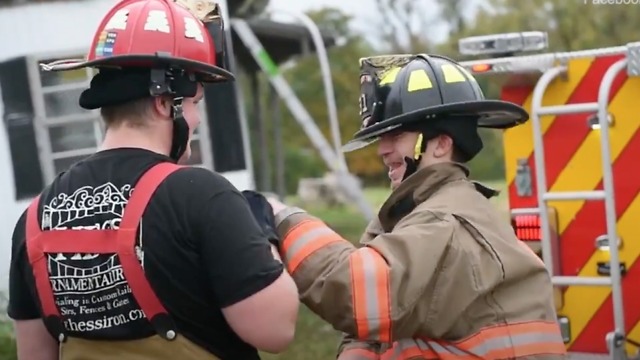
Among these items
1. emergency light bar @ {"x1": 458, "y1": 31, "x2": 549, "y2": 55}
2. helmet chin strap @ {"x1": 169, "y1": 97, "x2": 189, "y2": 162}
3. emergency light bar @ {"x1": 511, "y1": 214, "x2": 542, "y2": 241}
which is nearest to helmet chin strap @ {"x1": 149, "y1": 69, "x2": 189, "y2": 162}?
helmet chin strap @ {"x1": 169, "y1": 97, "x2": 189, "y2": 162}

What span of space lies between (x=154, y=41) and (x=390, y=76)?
0.72m

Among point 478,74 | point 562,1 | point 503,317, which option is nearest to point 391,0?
point 562,1

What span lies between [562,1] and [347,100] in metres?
6.18

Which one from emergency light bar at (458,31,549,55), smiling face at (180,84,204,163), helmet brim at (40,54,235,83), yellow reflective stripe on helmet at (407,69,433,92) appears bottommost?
emergency light bar at (458,31,549,55)

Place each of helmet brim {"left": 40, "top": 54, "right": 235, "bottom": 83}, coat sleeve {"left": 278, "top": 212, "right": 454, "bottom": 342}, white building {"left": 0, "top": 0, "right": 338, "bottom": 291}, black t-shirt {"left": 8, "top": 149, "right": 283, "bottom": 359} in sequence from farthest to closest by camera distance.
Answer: white building {"left": 0, "top": 0, "right": 338, "bottom": 291} → coat sleeve {"left": 278, "top": 212, "right": 454, "bottom": 342} → helmet brim {"left": 40, "top": 54, "right": 235, "bottom": 83} → black t-shirt {"left": 8, "top": 149, "right": 283, "bottom": 359}

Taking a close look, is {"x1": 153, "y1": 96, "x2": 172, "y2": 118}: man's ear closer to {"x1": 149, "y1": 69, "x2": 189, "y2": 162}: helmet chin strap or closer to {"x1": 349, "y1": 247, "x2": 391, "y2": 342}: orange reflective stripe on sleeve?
{"x1": 149, "y1": 69, "x2": 189, "y2": 162}: helmet chin strap

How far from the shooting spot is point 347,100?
28703 millimetres

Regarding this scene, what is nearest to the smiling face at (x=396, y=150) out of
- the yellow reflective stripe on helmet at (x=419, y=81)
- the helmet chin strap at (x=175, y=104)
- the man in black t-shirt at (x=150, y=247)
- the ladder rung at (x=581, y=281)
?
the yellow reflective stripe on helmet at (x=419, y=81)

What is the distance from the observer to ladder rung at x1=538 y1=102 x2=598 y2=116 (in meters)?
4.59

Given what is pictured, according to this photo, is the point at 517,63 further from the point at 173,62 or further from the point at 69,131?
the point at 69,131

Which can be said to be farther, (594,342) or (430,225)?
(594,342)

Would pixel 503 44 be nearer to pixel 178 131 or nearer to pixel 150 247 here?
pixel 178 131

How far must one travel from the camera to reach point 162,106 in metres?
2.43

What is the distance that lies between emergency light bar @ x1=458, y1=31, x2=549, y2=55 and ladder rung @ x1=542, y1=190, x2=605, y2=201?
760mm
